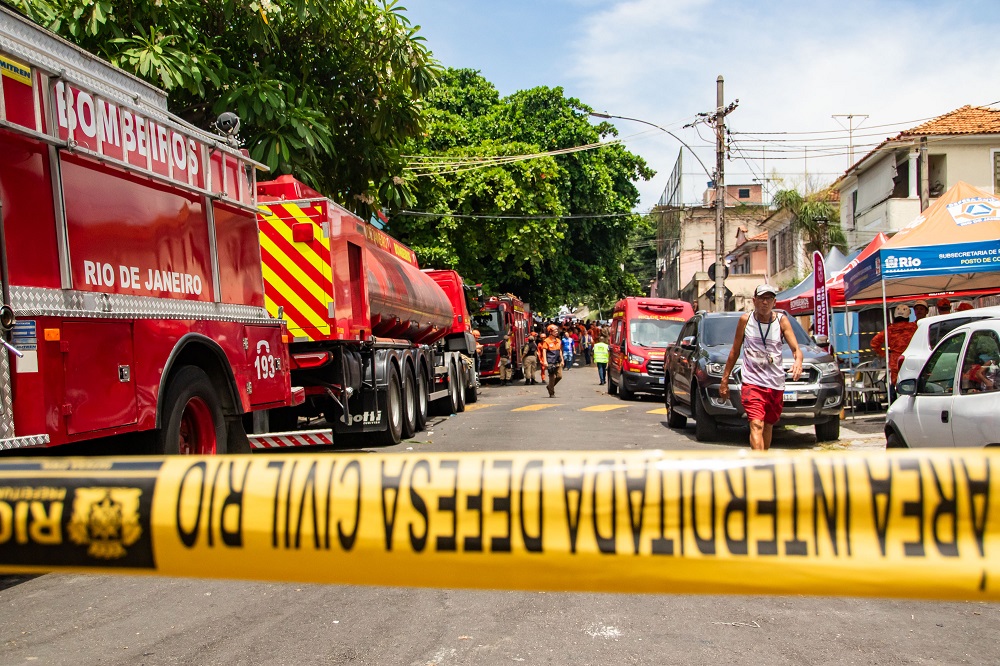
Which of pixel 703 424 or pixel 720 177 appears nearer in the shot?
pixel 703 424

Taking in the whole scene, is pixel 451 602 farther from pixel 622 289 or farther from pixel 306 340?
pixel 622 289

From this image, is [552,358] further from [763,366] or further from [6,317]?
[6,317]

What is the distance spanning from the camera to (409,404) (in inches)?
549

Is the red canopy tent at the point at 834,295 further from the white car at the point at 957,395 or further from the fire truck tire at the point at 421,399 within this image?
the white car at the point at 957,395

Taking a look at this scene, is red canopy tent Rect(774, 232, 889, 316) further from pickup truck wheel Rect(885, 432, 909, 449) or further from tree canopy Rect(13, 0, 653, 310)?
tree canopy Rect(13, 0, 653, 310)

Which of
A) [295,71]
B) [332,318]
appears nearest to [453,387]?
[295,71]

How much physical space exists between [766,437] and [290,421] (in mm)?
6085

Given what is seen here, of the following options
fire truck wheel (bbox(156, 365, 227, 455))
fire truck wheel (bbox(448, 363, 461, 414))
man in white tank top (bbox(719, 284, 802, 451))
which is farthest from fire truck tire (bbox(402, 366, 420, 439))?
fire truck wheel (bbox(156, 365, 227, 455))

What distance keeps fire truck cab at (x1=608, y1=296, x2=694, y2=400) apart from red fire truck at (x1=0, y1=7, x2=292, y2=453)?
15.2m

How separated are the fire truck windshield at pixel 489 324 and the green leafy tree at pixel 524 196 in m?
1.61

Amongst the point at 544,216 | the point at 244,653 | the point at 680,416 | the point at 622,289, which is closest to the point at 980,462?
the point at 244,653

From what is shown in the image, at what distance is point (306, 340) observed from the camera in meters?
10.9

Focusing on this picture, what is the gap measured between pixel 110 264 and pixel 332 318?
16.9 feet

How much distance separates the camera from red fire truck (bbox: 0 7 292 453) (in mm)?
4906
